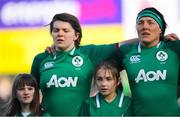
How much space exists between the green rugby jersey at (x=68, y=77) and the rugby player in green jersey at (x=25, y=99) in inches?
2.7

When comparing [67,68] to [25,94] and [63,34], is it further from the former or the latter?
[25,94]

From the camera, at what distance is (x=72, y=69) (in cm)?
495

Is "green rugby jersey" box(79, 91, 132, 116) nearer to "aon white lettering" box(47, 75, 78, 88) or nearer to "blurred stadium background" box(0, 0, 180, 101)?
"aon white lettering" box(47, 75, 78, 88)

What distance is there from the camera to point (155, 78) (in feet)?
15.6

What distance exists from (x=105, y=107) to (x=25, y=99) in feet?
1.99

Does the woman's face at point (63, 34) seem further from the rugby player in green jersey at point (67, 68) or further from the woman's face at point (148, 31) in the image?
the woman's face at point (148, 31)

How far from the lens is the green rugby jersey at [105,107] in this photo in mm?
4789

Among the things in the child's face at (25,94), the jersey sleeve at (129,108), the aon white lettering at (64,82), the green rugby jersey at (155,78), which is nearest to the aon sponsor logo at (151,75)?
the green rugby jersey at (155,78)

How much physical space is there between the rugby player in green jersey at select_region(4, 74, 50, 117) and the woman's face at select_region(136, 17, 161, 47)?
88 cm

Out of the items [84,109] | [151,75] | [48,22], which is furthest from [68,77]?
[48,22]

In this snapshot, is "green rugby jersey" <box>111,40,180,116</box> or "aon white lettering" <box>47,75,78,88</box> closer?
"green rugby jersey" <box>111,40,180,116</box>

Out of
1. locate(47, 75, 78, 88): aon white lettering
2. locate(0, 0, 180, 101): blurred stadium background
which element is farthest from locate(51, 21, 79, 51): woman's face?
locate(0, 0, 180, 101): blurred stadium background

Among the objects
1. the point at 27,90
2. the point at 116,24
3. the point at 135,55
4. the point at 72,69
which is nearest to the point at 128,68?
the point at 135,55

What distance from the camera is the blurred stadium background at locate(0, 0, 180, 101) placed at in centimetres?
947
